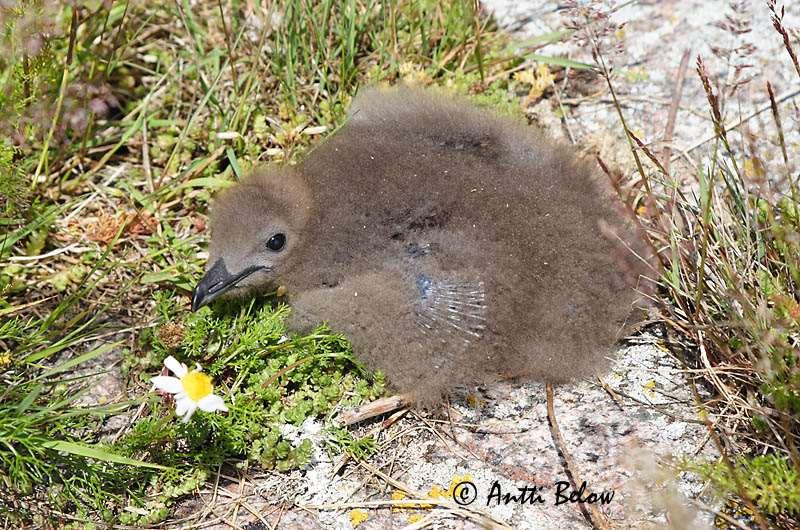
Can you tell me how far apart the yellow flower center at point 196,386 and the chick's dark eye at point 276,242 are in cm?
65

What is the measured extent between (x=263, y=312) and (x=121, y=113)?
1.62 metres

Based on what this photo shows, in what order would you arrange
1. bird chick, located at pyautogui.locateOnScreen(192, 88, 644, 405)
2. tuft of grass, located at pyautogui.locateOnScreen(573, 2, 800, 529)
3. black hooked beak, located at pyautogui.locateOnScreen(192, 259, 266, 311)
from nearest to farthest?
1. tuft of grass, located at pyautogui.locateOnScreen(573, 2, 800, 529)
2. bird chick, located at pyautogui.locateOnScreen(192, 88, 644, 405)
3. black hooked beak, located at pyautogui.locateOnScreen(192, 259, 266, 311)

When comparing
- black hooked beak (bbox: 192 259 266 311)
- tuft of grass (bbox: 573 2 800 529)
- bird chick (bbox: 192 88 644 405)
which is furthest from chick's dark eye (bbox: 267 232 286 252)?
tuft of grass (bbox: 573 2 800 529)

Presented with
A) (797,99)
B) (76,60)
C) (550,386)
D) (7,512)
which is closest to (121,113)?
(76,60)

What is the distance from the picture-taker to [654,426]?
3012 millimetres

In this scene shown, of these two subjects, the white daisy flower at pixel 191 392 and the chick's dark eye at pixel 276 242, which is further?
the chick's dark eye at pixel 276 242

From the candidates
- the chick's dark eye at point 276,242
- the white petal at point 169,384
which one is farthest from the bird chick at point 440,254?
the white petal at point 169,384

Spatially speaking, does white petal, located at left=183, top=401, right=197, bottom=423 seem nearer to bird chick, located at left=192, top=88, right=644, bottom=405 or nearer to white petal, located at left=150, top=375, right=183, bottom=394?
white petal, located at left=150, top=375, right=183, bottom=394

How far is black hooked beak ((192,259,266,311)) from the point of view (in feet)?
10.4

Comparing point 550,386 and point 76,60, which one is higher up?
point 76,60

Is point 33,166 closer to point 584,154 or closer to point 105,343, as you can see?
point 105,343

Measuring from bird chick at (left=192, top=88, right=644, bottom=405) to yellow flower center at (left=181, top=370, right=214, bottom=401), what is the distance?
1.62ft

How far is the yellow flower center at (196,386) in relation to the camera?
2.73m

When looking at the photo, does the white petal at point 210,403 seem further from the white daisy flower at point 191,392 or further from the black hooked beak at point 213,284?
the black hooked beak at point 213,284
